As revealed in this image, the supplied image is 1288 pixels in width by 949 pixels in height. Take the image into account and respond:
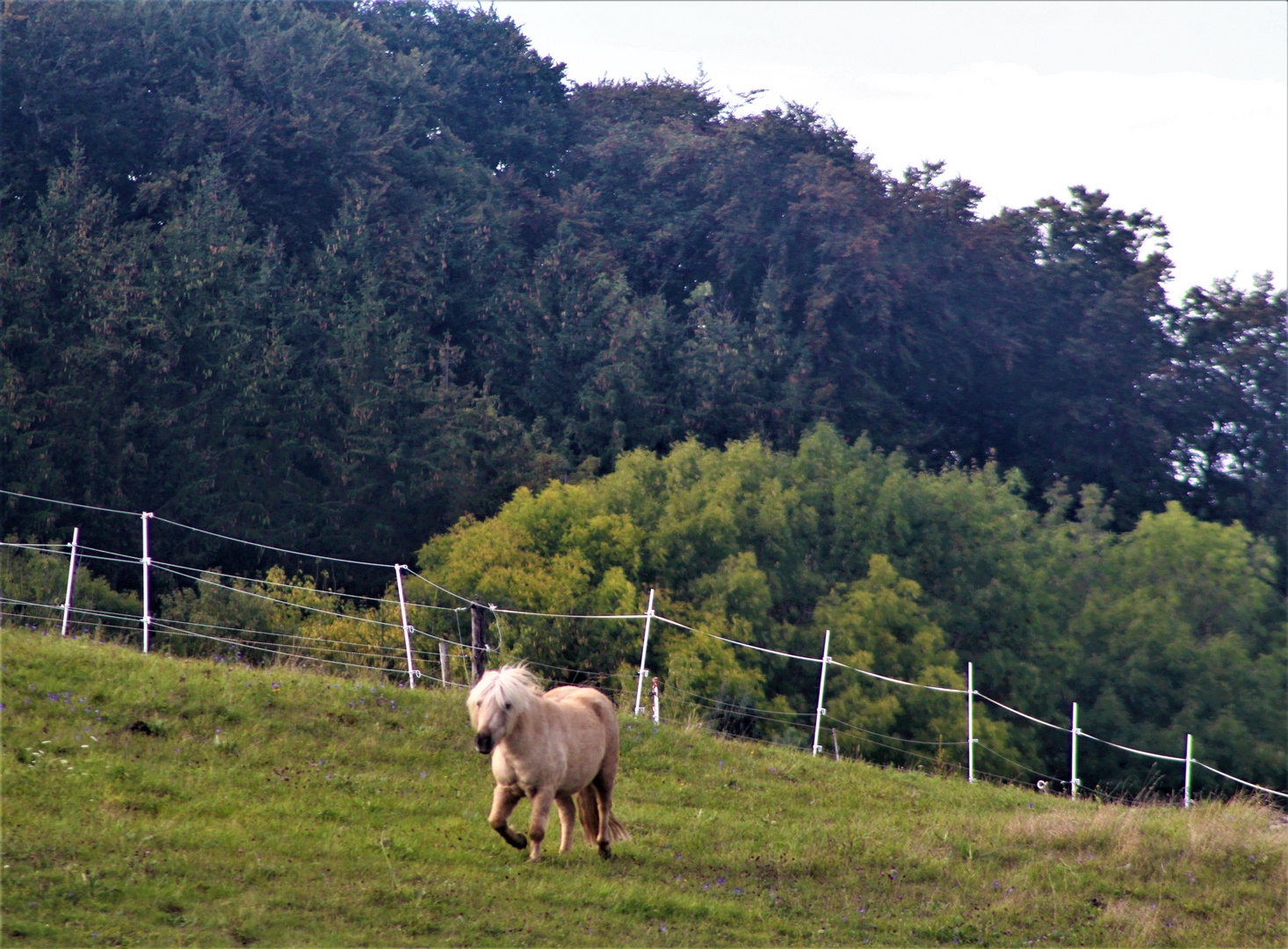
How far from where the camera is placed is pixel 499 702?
7270mm

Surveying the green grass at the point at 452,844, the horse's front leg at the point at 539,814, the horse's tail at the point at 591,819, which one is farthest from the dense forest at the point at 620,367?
the horse's front leg at the point at 539,814

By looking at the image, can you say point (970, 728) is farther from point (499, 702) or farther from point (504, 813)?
point (499, 702)

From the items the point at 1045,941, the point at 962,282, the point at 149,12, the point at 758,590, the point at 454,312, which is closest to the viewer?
the point at 1045,941

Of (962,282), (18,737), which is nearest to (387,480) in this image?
(962,282)

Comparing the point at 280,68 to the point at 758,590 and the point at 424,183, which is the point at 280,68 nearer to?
the point at 424,183

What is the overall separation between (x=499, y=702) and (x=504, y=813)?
2.66 ft

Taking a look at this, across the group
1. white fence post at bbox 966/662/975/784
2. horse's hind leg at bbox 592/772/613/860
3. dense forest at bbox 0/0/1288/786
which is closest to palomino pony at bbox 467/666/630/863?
horse's hind leg at bbox 592/772/613/860

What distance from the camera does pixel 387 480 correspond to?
31906mm

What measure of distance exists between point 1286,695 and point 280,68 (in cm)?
3221

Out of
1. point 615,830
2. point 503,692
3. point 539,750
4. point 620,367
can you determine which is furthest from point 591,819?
point 620,367

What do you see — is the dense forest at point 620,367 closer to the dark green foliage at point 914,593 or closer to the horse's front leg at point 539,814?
the dark green foliage at point 914,593

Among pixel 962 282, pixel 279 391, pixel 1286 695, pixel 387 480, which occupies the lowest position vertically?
pixel 1286 695

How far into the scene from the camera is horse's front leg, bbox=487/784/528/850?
24.7 feet

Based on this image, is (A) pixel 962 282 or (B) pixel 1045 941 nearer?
(B) pixel 1045 941
